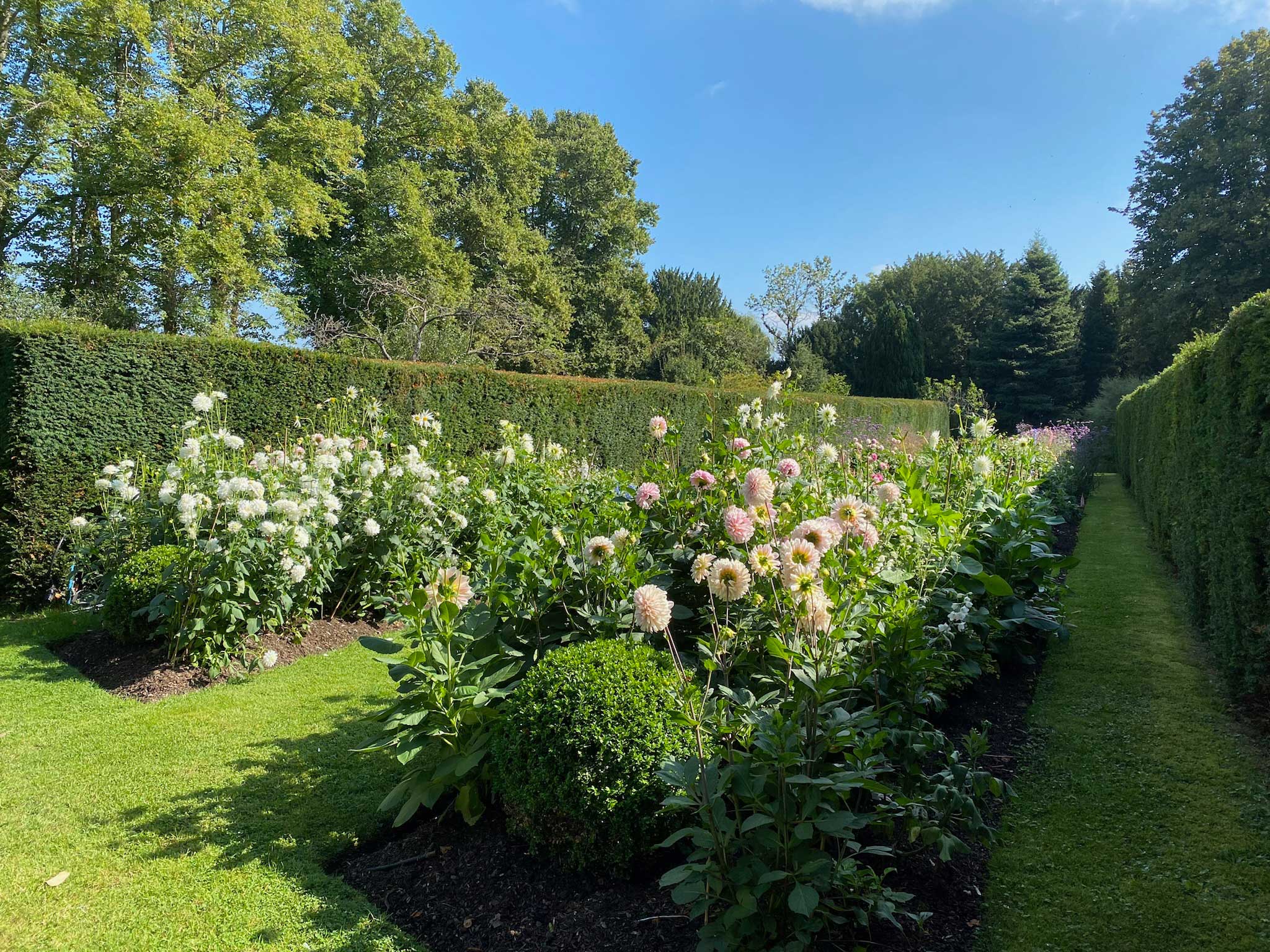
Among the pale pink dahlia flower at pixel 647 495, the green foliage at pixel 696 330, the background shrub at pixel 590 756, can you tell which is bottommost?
the background shrub at pixel 590 756

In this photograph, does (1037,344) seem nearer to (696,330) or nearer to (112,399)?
(696,330)

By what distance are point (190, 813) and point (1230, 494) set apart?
519 centimetres

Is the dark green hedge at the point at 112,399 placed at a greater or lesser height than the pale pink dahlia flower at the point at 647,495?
greater

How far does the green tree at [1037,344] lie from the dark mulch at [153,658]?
3459 cm

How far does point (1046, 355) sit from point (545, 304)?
2483cm

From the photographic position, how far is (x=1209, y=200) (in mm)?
24359

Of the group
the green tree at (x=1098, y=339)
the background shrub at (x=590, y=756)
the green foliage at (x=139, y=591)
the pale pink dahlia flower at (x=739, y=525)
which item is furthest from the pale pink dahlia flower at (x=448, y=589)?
the green tree at (x=1098, y=339)

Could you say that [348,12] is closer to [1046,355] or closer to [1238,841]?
[1238,841]

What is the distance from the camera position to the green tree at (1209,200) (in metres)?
23.7

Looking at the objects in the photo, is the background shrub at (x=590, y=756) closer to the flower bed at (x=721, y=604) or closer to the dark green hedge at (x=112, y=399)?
the flower bed at (x=721, y=604)

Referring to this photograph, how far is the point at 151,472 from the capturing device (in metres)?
5.75

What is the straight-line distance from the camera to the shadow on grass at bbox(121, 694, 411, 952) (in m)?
2.21

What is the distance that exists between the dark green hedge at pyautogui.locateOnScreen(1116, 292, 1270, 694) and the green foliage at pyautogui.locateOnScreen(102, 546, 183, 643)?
590cm

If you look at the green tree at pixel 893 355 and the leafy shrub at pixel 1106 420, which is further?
the green tree at pixel 893 355
